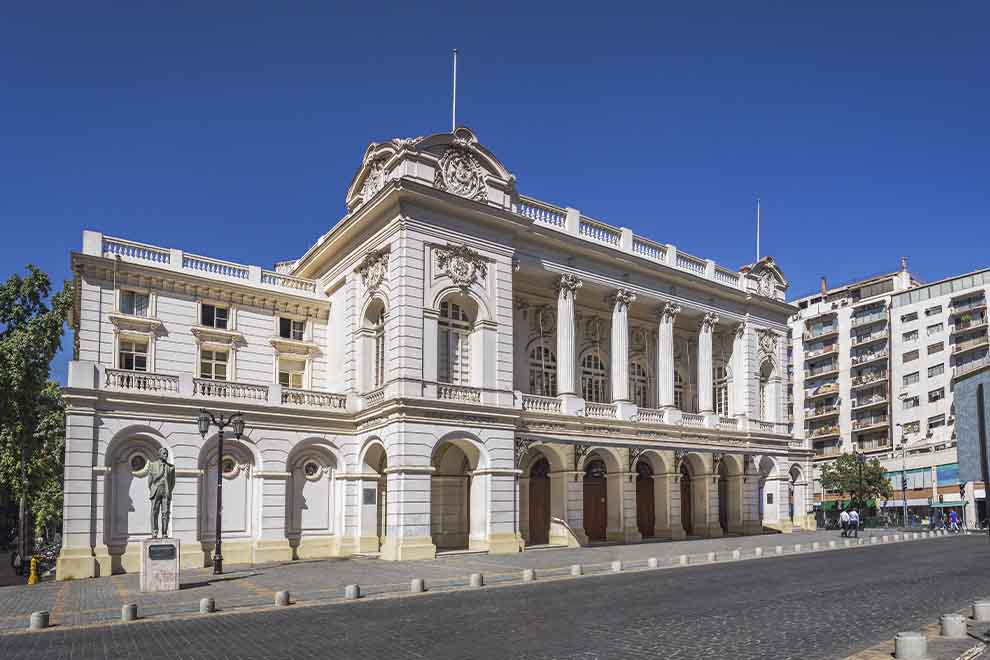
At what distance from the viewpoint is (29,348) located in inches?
1532

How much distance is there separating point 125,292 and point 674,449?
25873 mm

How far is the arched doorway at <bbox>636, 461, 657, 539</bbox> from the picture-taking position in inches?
1655

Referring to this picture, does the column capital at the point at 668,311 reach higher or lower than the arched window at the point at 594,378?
higher

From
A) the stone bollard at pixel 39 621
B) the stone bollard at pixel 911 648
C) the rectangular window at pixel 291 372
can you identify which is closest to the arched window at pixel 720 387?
the rectangular window at pixel 291 372

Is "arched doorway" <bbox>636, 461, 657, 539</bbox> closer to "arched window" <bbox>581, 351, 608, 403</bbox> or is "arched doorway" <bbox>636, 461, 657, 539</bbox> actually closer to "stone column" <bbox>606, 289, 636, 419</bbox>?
"arched window" <bbox>581, 351, 608, 403</bbox>

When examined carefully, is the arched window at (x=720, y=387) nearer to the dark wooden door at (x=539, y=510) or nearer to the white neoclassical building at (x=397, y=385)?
the white neoclassical building at (x=397, y=385)

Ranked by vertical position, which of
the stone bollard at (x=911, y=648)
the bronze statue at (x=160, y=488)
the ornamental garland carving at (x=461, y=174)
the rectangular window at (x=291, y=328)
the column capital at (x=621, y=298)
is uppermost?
the ornamental garland carving at (x=461, y=174)

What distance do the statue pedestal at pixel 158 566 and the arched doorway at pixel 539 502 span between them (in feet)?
61.2

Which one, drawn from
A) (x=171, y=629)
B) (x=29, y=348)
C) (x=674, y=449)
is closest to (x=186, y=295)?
(x=29, y=348)

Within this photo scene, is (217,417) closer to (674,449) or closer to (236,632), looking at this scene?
(236,632)

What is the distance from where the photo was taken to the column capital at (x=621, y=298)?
132ft

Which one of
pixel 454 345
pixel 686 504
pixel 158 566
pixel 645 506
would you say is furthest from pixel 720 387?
pixel 158 566

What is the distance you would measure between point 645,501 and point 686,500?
3.29 m

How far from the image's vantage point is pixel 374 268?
1337 inches
